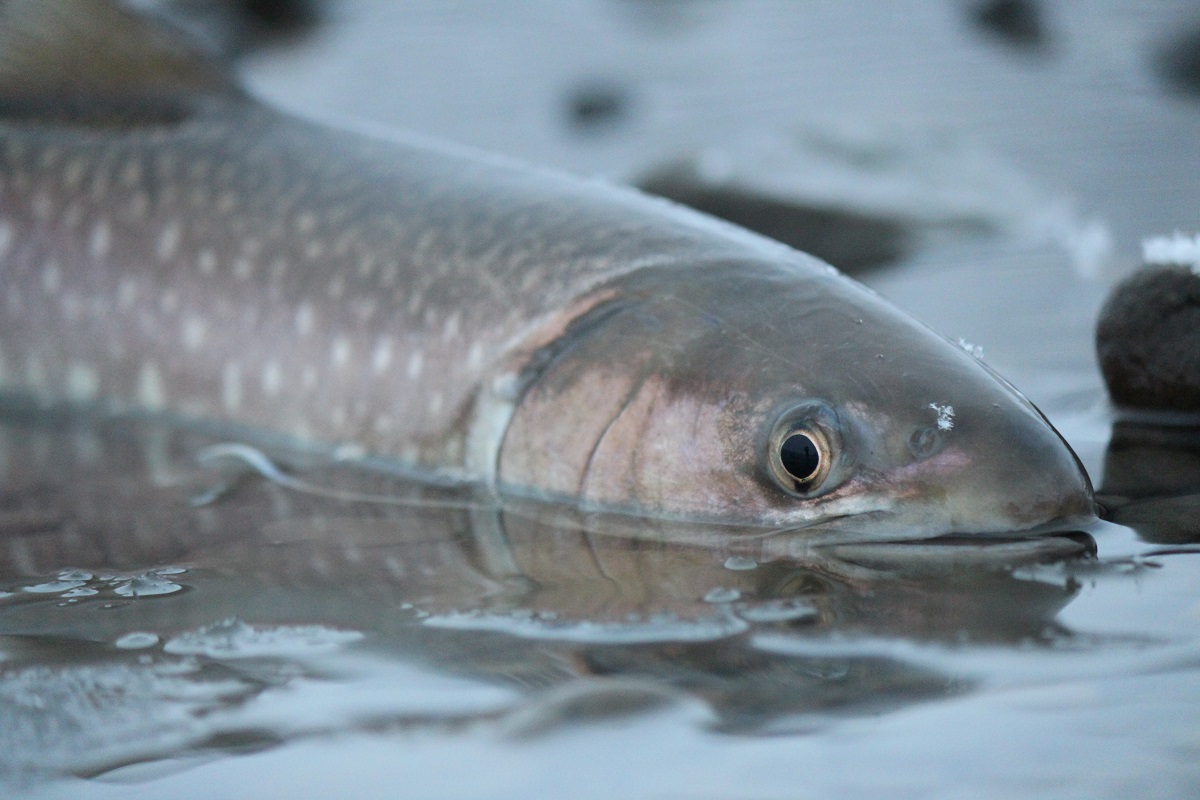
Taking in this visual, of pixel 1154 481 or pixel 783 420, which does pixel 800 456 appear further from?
pixel 1154 481

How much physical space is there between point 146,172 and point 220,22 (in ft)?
Answer: 11.3

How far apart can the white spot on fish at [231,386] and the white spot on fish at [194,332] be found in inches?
2.8

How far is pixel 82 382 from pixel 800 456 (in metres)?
1.46

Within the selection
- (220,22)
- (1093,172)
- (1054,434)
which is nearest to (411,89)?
(220,22)

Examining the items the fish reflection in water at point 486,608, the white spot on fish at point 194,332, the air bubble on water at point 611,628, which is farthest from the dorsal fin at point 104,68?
the air bubble on water at point 611,628

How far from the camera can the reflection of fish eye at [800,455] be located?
160 cm

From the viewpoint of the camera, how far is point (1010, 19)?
5.18 m

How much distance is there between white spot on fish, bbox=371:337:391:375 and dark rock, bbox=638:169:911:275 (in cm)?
169

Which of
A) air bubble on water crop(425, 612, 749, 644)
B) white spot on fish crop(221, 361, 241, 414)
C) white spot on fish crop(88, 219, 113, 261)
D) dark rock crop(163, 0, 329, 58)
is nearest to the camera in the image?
air bubble on water crop(425, 612, 749, 644)

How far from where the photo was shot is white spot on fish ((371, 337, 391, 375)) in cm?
211

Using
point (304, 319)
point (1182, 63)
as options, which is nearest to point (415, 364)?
point (304, 319)

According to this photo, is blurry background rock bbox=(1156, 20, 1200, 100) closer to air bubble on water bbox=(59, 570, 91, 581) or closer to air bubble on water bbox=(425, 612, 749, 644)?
air bubble on water bbox=(425, 612, 749, 644)

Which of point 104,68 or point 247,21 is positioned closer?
point 104,68

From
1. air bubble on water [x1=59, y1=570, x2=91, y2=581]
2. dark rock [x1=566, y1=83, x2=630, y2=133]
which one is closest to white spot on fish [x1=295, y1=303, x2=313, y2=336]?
air bubble on water [x1=59, y1=570, x2=91, y2=581]
